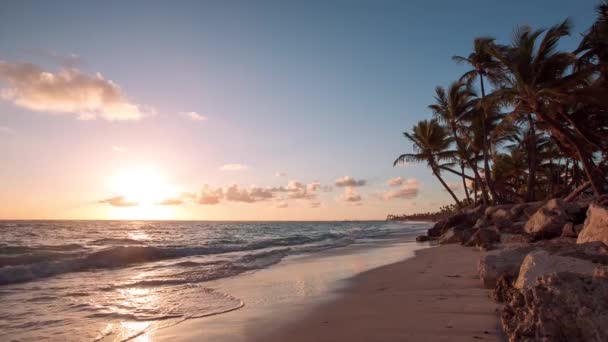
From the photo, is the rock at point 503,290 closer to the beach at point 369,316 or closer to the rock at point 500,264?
the beach at point 369,316

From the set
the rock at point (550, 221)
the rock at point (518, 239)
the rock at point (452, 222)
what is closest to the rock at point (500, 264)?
the rock at point (518, 239)

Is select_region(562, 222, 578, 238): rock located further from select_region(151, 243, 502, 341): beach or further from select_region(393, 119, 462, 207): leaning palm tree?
select_region(393, 119, 462, 207): leaning palm tree

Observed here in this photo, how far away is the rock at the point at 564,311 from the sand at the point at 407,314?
3.17 feet

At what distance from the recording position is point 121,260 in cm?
1445

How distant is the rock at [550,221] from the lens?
1203cm

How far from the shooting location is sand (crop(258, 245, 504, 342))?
4.25 m

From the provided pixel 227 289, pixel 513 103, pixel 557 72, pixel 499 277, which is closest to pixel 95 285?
pixel 227 289

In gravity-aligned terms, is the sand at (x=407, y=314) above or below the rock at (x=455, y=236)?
below

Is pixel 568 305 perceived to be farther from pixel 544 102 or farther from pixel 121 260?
pixel 544 102

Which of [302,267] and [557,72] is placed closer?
[302,267]

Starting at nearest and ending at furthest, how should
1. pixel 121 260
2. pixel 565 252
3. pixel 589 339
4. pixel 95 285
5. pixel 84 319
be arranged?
pixel 589 339 < pixel 565 252 < pixel 84 319 < pixel 95 285 < pixel 121 260

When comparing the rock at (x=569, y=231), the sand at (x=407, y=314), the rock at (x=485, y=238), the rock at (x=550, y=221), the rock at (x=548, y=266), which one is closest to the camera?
the sand at (x=407, y=314)

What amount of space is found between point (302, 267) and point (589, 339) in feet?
32.0

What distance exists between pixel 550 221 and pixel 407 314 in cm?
949
